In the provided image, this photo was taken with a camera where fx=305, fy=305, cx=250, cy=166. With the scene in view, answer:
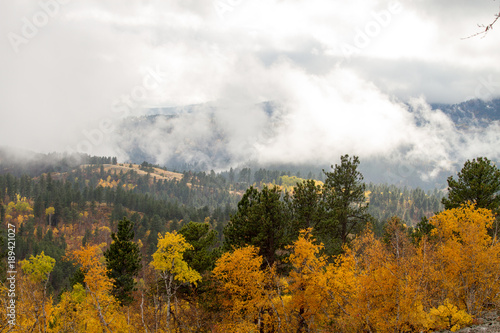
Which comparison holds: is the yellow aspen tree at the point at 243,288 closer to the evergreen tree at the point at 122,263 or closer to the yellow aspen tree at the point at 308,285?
the yellow aspen tree at the point at 308,285

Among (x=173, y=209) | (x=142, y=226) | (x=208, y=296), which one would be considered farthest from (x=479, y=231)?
(x=173, y=209)

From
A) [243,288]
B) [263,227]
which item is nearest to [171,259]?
[243,288]

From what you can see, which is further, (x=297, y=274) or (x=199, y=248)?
(x=199, y=248)

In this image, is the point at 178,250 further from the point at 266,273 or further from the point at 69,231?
the point at 69,231

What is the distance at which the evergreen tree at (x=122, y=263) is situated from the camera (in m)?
35.1

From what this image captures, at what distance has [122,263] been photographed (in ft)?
118

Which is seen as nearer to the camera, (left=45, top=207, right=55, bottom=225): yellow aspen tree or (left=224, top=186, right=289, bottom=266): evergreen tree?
(left=224, top=186, right=289, bottom=266): evergreen tree

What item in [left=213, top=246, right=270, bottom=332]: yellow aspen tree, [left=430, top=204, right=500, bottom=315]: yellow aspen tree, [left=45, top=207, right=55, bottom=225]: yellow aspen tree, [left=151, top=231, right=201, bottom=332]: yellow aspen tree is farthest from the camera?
[left=45, top=207, right=55, bottom=225]: yellow aspen tree

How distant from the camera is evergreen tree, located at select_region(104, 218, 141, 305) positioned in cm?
3506

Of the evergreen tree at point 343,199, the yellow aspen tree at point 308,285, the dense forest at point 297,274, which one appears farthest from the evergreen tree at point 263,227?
the evergreen tree at point 343,199

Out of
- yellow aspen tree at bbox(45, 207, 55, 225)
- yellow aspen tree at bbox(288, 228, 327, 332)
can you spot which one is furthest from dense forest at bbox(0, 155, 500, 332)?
yellow aspen tree at bbox(45, 207, 55, 225)

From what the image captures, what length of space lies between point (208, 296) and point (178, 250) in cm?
641

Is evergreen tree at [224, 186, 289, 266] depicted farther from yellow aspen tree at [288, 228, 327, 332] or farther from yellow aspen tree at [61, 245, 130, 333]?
yellow aspen tree at [61, 245, 130, 333]

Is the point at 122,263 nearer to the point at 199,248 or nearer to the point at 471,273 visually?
the point at 199,248
